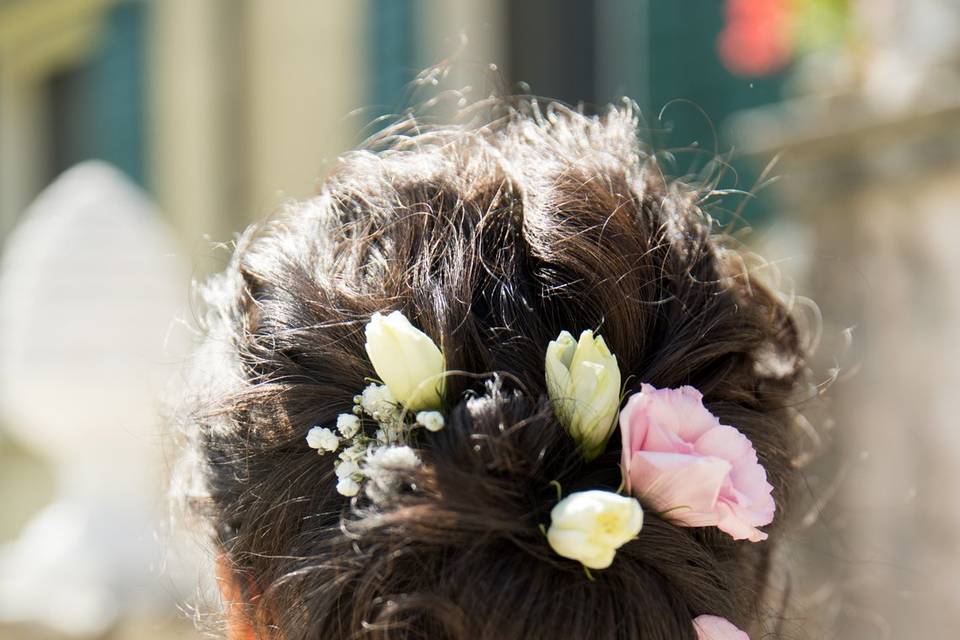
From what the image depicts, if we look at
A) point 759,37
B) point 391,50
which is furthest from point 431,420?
point 391,50

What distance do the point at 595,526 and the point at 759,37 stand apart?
274 centimetres

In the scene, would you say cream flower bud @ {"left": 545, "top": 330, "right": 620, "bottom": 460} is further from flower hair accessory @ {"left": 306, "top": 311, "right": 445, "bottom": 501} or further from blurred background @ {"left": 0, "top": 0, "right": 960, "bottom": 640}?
blurred background @ {"left": 0, "top": 0, "right": 960, "bottom": 640}

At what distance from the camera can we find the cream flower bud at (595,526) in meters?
0.79

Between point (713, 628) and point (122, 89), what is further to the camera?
point (122, 89)

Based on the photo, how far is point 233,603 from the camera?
40.3 inches

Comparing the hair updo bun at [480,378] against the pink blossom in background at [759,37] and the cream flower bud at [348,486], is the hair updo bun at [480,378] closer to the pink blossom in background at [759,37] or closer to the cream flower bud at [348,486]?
the cream flower bud at [348,486]

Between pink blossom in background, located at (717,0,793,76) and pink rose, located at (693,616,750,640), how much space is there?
2524mm

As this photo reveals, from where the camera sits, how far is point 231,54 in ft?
16.8

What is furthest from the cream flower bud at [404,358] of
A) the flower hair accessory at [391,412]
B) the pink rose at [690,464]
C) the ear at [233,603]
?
the ear at [233,603]

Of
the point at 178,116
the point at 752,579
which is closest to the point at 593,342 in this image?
the point at 752,579

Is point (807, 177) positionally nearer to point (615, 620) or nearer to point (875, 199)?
point (875, 199)

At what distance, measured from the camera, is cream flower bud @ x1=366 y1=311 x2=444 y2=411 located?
2.86ft

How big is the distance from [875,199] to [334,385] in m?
2.13

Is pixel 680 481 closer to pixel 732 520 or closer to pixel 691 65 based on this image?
pixel 732 520
